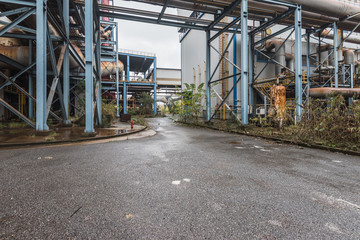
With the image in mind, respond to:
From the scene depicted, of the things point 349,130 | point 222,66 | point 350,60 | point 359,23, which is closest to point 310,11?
point 359,23

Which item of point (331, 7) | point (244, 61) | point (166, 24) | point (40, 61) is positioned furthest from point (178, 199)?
point (331, 7)

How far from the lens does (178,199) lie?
2020 millimetres

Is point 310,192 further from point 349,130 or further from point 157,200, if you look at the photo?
point 349,130

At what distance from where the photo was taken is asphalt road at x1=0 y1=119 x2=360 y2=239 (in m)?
1.50

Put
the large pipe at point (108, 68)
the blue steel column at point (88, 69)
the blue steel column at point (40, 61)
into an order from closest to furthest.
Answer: the blue steel column at point (40, 61) < the blue steel column at point (88, 69) < the large pipe at point (108, 68)

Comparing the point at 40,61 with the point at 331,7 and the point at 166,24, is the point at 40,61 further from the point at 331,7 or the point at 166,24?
the point at 331,7

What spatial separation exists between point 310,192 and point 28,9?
30.5 feet

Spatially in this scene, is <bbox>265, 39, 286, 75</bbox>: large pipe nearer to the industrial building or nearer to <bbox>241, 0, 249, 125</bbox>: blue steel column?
the industrial building

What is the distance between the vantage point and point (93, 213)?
174cm

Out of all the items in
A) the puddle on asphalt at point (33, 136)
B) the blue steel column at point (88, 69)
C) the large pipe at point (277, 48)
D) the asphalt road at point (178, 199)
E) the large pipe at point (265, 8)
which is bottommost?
the asphalt road at point (178, 199)

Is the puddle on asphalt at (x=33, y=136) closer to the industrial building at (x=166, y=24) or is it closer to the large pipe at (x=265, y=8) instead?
the industrial building at (x=166, y=24)

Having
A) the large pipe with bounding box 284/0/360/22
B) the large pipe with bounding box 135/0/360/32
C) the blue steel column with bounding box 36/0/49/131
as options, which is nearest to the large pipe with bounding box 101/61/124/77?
the large pipe with bounding box 135/0/360/32

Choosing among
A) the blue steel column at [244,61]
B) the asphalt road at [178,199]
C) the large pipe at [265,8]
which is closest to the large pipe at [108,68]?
the large pipe at [265,8]

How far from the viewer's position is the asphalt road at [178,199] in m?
1.50
